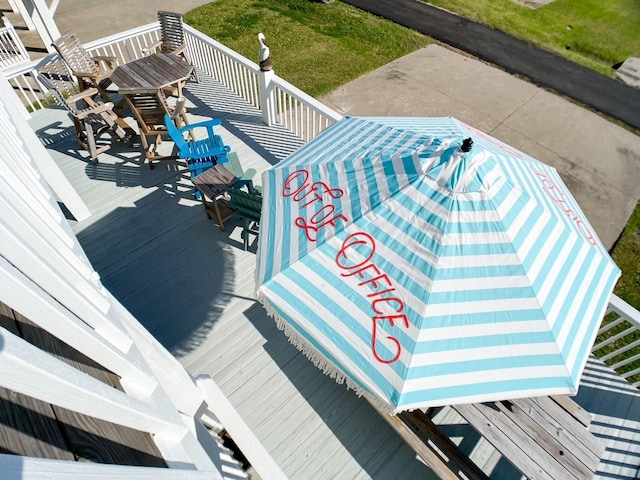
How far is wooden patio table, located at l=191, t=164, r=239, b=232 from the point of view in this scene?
4.52 meters

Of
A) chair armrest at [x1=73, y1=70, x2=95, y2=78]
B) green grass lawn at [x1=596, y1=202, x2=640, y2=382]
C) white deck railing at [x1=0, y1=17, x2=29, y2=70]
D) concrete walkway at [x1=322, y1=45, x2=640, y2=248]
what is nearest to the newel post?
chair armrest at [x1=73, y1=70, x2=95, y2=78]

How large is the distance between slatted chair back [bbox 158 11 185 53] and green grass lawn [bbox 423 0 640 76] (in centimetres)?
1144

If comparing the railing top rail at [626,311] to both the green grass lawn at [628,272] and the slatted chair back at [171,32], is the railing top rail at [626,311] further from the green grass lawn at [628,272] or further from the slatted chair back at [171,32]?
the slatted chair back at [171,32]

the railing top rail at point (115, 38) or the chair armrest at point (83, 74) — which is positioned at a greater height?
the railing top rail at point (115, 38)

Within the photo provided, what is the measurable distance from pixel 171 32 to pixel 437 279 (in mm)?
7047

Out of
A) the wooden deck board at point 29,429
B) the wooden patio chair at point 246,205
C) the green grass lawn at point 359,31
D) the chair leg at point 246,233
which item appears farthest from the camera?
the green grass lawn at point 359,31

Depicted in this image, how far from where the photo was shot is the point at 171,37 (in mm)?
6977

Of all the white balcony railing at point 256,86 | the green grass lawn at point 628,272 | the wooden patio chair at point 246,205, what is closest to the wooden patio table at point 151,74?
the white balcony railing at point 256,86

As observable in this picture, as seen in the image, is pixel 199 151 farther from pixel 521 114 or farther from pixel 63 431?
pixel 521 114

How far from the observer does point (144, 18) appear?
1286 centimetres

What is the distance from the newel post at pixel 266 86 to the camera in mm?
5379

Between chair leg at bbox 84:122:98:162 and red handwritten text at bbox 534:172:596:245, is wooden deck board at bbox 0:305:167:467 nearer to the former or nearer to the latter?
red handwritten text at bbox 534:172:596:245

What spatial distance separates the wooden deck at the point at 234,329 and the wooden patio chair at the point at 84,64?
104 cm

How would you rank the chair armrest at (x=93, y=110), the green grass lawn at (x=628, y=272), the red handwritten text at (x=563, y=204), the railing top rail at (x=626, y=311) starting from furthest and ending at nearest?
the green grass lawn at (x=628, y=272) → the chair armrest at (x=93, y=110) → the railing top rail at (x=626, y=311) → the red handwritten text at (x=563, y=204)
